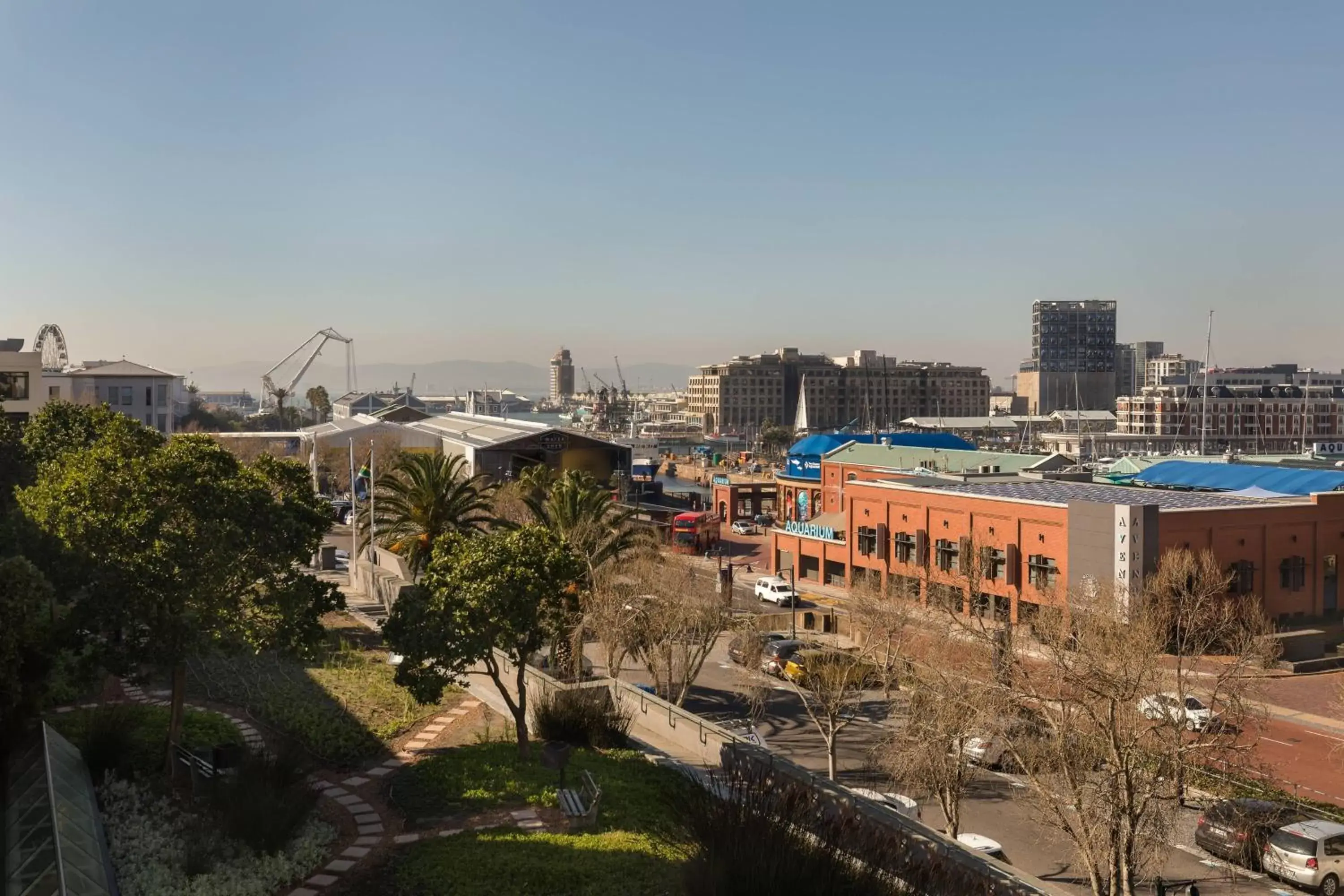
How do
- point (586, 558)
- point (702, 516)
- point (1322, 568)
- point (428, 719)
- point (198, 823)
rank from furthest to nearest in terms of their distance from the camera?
1. point (702, 516)
2. point (1322, 568)
3. point (586, 558)
4. point (428, 719)
5. point (198, 823)

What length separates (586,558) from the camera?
33.0m

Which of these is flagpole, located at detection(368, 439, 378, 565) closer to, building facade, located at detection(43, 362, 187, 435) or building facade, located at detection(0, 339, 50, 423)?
building facade, located at detection(0, 339, 50, 423)

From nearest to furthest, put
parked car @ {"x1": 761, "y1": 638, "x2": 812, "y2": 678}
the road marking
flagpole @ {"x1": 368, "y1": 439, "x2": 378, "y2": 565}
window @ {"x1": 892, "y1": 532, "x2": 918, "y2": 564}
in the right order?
the road marking < parked car @ {"x1": 761, "y1": 638, "x2": 812, "y2": 678} < flagpole @ {"x1": 368, "y1": 439, "x2": 378, "y2": 565} < window @ {"x1": 892, "y1": 532, "x2": 918, "y2": 564}

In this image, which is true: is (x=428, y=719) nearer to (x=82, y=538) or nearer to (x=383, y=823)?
(x=383, y=823)

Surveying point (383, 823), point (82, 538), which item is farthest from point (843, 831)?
point (82, 538)

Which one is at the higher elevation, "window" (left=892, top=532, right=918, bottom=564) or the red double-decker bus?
"window" (left=892, top=532, right=918, bottom=564)

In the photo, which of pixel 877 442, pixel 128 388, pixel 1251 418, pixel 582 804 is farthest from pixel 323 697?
pixel 1251 418

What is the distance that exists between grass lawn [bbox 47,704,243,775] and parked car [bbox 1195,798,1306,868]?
794 inches

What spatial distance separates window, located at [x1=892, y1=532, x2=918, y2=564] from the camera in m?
55.3

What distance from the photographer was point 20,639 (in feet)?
57.1

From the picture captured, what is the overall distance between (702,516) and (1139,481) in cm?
3019

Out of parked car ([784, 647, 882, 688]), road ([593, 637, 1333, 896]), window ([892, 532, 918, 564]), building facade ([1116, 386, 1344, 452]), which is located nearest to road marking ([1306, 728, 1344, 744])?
road ([593, 637, 1333, 896])

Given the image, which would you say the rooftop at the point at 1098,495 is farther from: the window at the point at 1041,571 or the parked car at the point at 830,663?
the parked car at the point at 830,663

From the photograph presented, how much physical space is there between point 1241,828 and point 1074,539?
2328 cm
